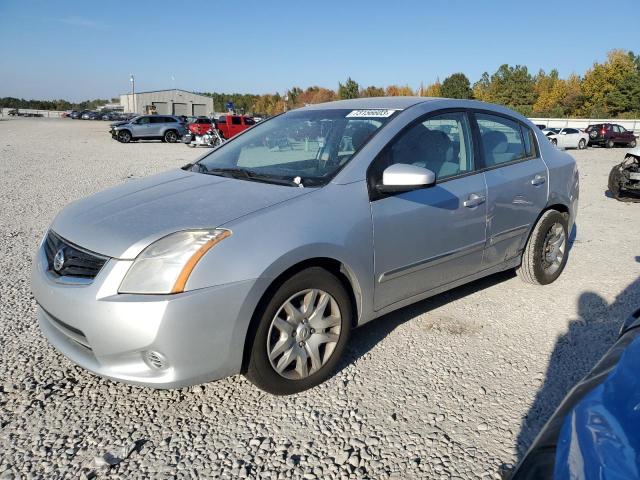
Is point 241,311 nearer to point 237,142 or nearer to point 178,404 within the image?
point 178,404

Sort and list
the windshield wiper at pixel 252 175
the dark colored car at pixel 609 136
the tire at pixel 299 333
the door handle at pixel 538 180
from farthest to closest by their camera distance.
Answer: the dark colored car at pixel 609 136, the door handle at pixel 538 180, the windshield wiper at pixel 252 175, the tire at pixel 299 333

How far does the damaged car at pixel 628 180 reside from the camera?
8.83 meters

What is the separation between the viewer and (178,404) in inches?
104

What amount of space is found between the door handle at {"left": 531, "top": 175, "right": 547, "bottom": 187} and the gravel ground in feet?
3.19

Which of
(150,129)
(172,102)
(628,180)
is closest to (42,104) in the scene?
(172,102)

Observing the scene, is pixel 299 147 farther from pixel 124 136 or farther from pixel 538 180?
pixel 124 136

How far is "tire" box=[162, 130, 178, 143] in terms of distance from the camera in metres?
29.7

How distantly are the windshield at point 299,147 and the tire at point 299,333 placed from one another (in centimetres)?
64

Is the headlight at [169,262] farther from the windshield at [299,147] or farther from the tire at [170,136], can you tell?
the tire at [170,136]

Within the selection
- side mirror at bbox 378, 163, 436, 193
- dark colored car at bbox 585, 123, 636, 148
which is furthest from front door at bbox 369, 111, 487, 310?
dark colored car at bbox 585, 123, 636, 148

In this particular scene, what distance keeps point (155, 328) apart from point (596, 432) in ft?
5.68

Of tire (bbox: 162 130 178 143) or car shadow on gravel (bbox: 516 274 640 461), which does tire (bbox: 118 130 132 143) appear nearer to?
tire (bbox: 162 130 178 143)

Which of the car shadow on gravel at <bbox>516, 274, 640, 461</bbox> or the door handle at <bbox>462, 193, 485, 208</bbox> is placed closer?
the car shadow on gravel at <bbox>516, 274, 640, 461</bbox>

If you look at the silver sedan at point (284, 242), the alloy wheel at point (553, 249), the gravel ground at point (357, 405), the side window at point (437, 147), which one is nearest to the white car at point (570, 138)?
the alloy wheel at point (553, 249)
